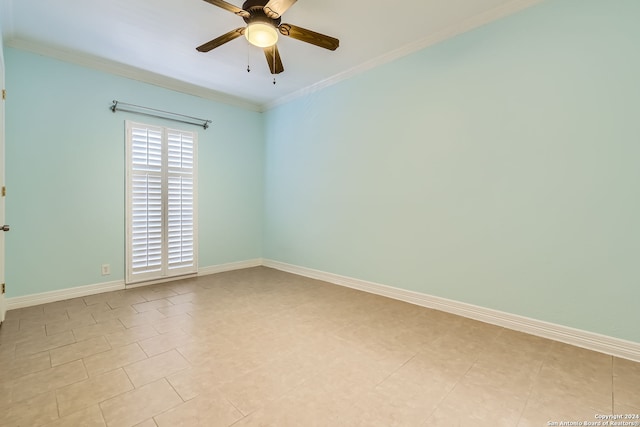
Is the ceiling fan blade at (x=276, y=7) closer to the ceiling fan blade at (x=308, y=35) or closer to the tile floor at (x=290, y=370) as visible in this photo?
the ceiling fan blade at (x=308, y=35)

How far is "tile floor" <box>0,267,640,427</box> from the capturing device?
4.94 feet

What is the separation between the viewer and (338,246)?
393cm

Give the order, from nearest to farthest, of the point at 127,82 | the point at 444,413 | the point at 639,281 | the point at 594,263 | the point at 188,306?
the point at 444,413 → the point at 639,281 → the point at 594,263 → the point at 188,306 → the point at 127,82

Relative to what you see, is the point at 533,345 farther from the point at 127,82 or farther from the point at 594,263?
the point at 127,82

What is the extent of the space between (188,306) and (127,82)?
284 cm

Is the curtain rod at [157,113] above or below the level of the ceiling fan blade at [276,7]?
below

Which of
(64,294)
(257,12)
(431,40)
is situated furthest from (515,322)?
(64,294)

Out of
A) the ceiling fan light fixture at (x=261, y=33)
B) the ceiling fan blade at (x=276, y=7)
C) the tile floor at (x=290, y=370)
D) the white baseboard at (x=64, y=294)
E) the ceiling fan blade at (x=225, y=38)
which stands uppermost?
the ceiling fan blade at (x=276, y=7)

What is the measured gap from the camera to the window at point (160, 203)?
3.69m

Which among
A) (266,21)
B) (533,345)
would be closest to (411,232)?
(533,345)

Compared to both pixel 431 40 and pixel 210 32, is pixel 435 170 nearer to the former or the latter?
pixel 431 40

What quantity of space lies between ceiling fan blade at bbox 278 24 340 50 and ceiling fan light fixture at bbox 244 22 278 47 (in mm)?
101

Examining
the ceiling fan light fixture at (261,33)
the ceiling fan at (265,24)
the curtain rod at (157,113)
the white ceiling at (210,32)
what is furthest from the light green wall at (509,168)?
the curtain rod at (157,113)

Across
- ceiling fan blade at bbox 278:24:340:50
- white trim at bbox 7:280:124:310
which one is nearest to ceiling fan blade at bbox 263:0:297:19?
ceiling fan blade at bbox 278:24:340:50
